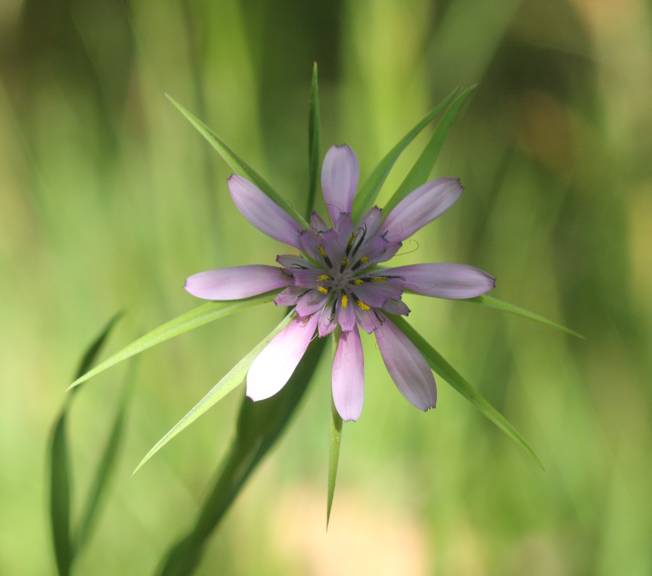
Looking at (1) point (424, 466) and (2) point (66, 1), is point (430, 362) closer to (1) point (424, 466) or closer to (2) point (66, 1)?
(1) point (424, 466)

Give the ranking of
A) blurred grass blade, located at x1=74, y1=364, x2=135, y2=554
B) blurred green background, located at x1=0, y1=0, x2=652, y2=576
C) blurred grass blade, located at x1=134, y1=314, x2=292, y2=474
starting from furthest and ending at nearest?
1. blurred green background, located at x1=0, y1=0, x2=652, y2=576
2. blurred grass blade, located at x1=74, y1=364, x2=135, y2=554
3. blurred grass blade, located at x1=134, y1=314, x2=292, y2=474

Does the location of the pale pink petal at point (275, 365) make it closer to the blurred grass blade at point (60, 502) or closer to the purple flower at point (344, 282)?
the purple flower at point (344, 282)

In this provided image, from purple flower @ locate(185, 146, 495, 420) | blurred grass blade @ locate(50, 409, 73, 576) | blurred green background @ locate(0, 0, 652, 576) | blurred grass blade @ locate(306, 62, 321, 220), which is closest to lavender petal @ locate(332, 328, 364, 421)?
purple flower @ locate(185, 146, 495, 420)

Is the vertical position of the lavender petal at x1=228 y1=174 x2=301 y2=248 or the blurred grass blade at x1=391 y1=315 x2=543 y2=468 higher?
the lavender petal at x1=228 y1=174 x2=301 y2=248

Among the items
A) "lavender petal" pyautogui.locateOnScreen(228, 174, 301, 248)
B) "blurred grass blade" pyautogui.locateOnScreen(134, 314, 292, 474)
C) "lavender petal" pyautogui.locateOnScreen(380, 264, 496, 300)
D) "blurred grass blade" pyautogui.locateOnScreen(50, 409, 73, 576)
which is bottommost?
"blurred grass blade" pyautogui.locateOnScreen(50, 409, 73, 576)

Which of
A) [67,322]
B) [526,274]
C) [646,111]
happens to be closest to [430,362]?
[67,322]

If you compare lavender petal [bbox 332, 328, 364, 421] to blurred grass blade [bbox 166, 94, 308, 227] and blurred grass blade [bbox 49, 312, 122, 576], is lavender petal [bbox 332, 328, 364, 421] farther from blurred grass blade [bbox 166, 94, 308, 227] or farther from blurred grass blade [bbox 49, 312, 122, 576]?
blurred grass blade [bbox 49, 312, 122, 576]

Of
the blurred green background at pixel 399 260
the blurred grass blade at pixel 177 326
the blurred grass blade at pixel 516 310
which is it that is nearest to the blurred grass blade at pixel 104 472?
the blurred grass blade at pixel 177 326
